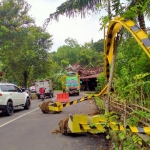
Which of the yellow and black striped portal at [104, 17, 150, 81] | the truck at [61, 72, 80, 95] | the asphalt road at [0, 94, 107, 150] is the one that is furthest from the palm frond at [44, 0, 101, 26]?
the truck at [61, 72, 80, 95]

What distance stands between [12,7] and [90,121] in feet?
73.5

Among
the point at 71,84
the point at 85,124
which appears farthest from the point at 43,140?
the point at 71,84

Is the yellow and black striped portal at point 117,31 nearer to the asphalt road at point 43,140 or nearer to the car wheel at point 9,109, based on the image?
the asphalt road at point 43,140

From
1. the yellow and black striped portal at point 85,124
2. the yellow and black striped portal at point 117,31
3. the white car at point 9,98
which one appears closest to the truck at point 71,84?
the white car at point 9,98

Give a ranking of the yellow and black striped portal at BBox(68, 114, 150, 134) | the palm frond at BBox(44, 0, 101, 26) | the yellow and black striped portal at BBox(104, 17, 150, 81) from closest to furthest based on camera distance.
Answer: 1. the yellow and black striped portal at BBox(104, 17, 150, 81)
2. the yellow and black striped portal at BBox(68, 114, 150, 134)
3. the palm frond at BBox(44, 0, 101, 26)

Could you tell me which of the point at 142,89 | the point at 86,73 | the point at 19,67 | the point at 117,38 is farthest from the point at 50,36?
the point at 142,89

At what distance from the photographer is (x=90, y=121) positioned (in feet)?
26.3

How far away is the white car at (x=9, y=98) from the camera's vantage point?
13.8m

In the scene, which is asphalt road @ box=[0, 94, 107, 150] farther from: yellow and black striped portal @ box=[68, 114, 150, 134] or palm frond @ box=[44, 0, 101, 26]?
palm frond @ box=[44, 0, 101, 26]

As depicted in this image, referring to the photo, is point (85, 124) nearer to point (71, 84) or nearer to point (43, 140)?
point (43, 140)

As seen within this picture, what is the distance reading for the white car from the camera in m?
13.8

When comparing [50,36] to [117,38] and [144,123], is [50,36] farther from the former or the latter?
[144,123]

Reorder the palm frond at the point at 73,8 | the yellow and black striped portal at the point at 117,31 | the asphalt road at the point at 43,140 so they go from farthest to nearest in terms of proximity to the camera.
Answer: the palm frond at the point at 73,8 < the asphalt road at the point at 43,140 < the yellow and black striped portal at the point at 117,31

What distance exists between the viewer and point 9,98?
1458 centimetres
